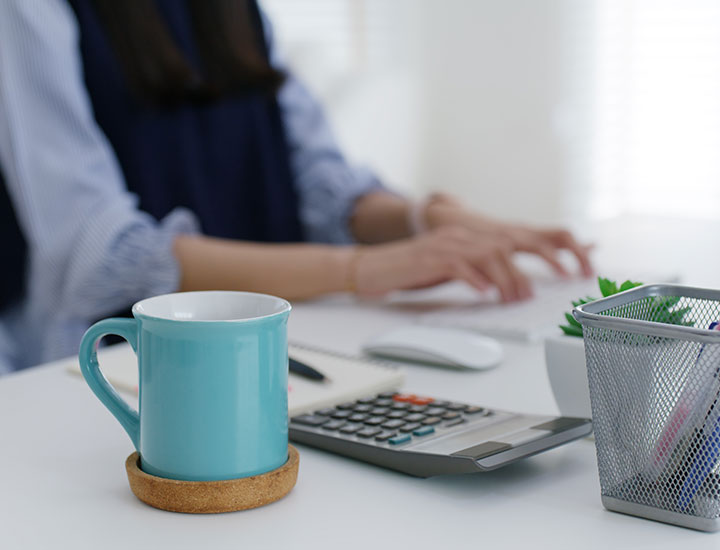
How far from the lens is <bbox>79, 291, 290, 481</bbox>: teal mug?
1.38 feet

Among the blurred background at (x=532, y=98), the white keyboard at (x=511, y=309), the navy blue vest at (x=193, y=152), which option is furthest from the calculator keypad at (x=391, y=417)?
the blurred background at (x=532, y=98)

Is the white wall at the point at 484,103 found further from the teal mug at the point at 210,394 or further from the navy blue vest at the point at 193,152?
the teal mug at the point at 210,394

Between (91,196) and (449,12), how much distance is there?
6.93 feet

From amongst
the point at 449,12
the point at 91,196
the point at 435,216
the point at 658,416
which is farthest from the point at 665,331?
the point at 449,12

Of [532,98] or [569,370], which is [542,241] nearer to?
[569,370]

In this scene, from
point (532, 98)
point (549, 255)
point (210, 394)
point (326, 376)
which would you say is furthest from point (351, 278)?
point (532, 98)

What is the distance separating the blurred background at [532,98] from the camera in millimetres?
2521

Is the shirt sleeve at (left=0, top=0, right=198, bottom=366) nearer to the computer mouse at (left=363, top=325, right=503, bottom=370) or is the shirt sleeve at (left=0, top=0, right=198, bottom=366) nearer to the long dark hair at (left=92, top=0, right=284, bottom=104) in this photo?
the long dark hair at (left=92, top=0, right=284, bottom=104)

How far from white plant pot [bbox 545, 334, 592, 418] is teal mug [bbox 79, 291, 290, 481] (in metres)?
0.19

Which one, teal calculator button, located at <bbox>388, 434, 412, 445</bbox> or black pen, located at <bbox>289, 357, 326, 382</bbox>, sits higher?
teal calculator button, located at <bbox>388, 434, 412, 445</bbox>

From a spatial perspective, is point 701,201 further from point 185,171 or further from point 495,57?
point 185,171

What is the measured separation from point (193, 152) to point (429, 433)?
96 centimetres

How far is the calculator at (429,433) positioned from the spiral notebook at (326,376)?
0.03 m

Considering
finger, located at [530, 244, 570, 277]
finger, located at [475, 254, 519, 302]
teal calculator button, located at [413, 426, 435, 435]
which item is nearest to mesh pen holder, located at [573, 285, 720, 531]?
teal calculator button, located at [413, 426, 435, 435]
